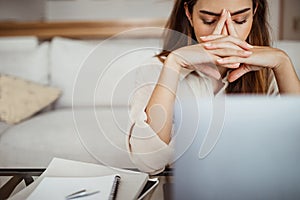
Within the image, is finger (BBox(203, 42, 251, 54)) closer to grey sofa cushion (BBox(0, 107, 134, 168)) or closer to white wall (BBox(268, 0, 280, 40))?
white wall (BBox(268, 0, 280, 40))

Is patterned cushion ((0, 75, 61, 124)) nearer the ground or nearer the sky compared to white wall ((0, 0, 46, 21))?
nearer the ground

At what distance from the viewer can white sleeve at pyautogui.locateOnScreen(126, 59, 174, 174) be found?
55.4 inches

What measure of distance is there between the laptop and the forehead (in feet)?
0.71

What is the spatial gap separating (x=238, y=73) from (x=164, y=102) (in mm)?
190

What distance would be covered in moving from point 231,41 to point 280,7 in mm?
143

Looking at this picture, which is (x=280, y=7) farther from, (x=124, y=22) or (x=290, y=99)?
(x=124, y=22)

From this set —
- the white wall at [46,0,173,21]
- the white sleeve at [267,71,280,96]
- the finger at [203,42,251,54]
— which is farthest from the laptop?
the white wall at [46,0,173,21]

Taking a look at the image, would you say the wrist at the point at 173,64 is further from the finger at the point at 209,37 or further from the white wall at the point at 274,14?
the white wall at the point at 274,14

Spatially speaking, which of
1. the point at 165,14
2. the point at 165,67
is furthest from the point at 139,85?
the point at 165,14

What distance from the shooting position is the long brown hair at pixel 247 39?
1.41 meters

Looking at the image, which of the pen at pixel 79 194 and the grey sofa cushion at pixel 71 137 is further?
the grey sofa cushion at pixel 71 137

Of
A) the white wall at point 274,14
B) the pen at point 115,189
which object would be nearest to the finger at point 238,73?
the white wall at point 274,14

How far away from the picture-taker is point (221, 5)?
1409mm

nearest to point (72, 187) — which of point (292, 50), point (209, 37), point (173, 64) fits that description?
point (173, 64)
